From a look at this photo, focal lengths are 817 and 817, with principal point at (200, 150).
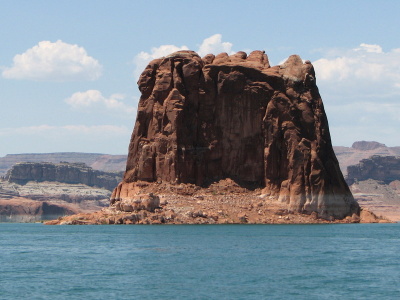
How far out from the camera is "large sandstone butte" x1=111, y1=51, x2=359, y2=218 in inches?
6585

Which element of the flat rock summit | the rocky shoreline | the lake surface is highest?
the flat rock summit

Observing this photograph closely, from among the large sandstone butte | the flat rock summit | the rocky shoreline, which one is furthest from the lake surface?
the large sandstone butte

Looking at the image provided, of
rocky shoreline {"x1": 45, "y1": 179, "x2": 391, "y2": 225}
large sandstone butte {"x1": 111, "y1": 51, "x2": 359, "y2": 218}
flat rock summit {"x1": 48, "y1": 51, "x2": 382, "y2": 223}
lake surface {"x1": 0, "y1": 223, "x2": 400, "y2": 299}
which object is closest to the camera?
lake surface {"x1": 0, "y1": 223, "x2": 400, "y2": 299}

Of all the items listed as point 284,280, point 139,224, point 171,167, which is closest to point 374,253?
point 284,280

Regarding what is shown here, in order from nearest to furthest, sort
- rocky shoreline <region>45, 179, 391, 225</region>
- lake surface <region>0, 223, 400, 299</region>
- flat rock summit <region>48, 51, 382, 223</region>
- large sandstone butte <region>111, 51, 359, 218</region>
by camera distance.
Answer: lake surface <region>0, 223, 400, 299</region>, rocky shoreline <region>45, 179, 391, 225</region>, flat rock summit <region>48, 51, 382, 223</region>, large sandstone butte <region>111, 51, 359, 218</region>

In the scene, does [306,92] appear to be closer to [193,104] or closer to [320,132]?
[320,132]

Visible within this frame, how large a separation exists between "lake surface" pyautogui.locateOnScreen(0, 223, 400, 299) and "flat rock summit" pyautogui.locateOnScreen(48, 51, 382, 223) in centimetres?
4127

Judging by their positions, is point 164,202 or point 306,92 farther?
point 306,92

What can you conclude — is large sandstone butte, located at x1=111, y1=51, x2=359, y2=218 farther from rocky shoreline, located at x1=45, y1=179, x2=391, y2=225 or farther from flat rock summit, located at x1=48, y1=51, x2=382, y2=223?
rocky shoreline, located at x1=45, y1=179, x2=391, y2=225

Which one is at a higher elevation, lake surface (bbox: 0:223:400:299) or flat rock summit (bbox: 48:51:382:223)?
flat rock summit (bbox: 48:51:382:223)

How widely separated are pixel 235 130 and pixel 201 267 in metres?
99.0

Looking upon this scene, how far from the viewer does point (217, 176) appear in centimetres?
17312

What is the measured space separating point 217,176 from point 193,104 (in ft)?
53.9

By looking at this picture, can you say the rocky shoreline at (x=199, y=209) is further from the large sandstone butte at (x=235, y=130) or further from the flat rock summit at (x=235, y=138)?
the large sandstone butte at (x=235, y=130)
